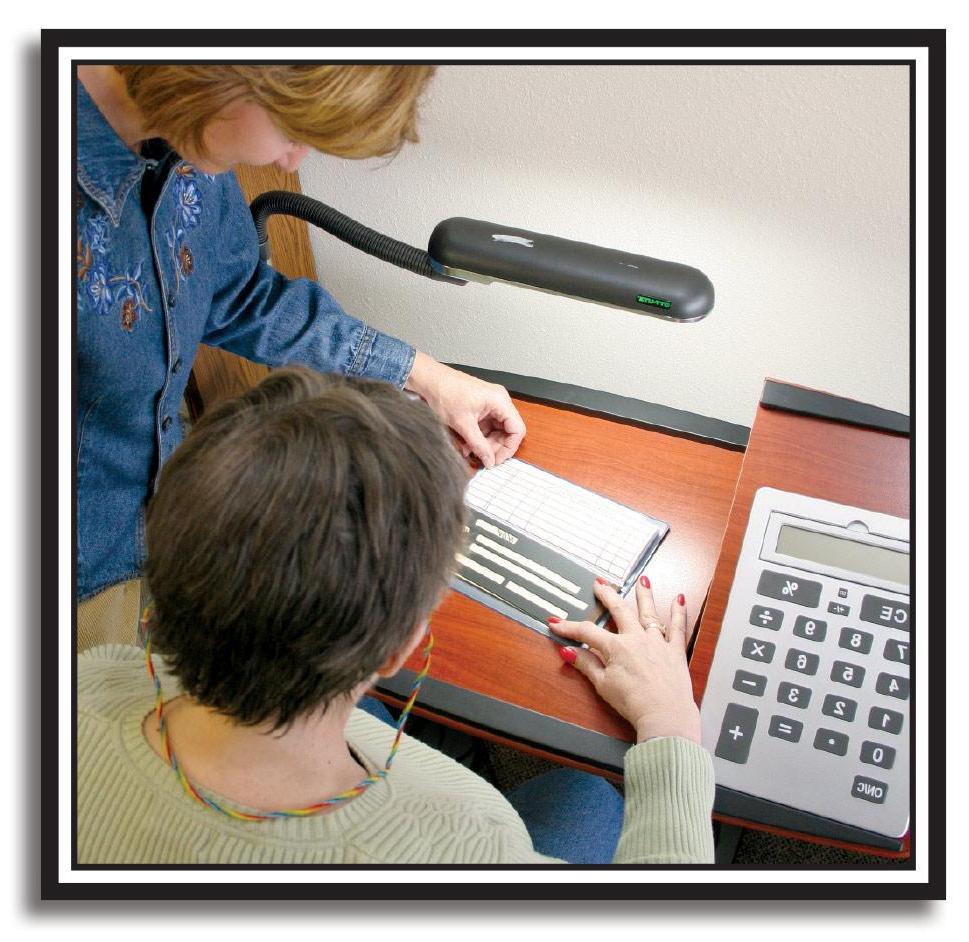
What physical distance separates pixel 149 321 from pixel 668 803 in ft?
2.11

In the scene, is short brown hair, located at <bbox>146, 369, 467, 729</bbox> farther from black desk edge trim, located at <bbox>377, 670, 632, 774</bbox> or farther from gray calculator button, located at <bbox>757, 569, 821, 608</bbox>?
gray calculator button, located at <bbox>757, 569, 821, 608</bbox>

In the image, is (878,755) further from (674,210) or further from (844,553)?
(674,210)

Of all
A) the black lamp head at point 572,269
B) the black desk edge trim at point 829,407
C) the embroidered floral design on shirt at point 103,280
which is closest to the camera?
the embroidered floral design on shirt at point 103,280

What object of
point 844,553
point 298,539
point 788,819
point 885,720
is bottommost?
point 298,539

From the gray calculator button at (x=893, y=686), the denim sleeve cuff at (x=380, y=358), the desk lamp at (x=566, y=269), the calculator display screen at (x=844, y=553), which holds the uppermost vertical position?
the desk lamp at (x=566, y=269)

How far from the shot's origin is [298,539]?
1.60ft

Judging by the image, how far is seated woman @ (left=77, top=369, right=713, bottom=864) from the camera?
19.5 inches

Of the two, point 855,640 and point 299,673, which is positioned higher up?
point 855,640

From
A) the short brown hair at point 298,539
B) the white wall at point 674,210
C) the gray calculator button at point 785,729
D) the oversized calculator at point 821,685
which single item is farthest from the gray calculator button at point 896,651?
the short brown hair at point 298,539

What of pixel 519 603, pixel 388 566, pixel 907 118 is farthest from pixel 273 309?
pixel 907 118

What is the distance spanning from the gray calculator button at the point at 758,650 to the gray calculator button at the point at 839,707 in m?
0.06

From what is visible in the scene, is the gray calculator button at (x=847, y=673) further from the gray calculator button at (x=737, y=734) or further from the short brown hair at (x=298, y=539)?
the short brown hair at (x=298, y=539)

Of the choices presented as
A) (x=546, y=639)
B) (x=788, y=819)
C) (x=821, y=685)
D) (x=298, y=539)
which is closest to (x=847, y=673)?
(x=821, y=685)

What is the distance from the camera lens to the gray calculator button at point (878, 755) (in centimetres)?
74
